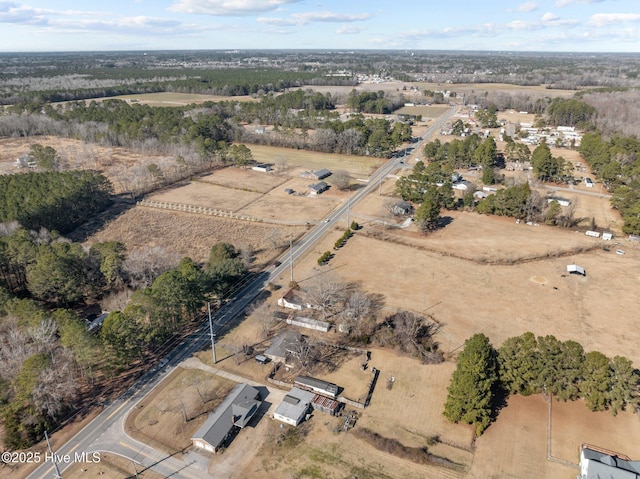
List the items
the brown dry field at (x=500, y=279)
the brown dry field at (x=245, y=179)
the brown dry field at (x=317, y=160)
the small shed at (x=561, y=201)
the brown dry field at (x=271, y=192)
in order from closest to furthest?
the brown dry field at (x=500, y=279) → the small shed at (x=561, y=201) → the brown dry field at (x=271, y=192) → the brown dry field at (x=245, y=179) → the brown dry field at (x=317, y=160)

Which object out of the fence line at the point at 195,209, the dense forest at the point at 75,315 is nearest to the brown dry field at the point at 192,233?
the fence line at the point at 195,209

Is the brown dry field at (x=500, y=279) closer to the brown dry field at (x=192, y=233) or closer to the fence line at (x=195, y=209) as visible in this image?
the brown dry field at (x=192, y=233)

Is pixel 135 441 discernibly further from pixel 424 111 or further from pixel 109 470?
pixel 424 111

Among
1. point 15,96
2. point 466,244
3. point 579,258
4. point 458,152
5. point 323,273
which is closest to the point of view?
point 323,273

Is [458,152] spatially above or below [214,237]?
above

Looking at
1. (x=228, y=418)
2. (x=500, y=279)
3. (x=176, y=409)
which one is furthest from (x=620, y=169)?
(x=176, y=409)

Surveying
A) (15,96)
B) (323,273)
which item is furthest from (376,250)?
(15,96)

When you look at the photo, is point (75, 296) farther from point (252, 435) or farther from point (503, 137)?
point (503, 137)
